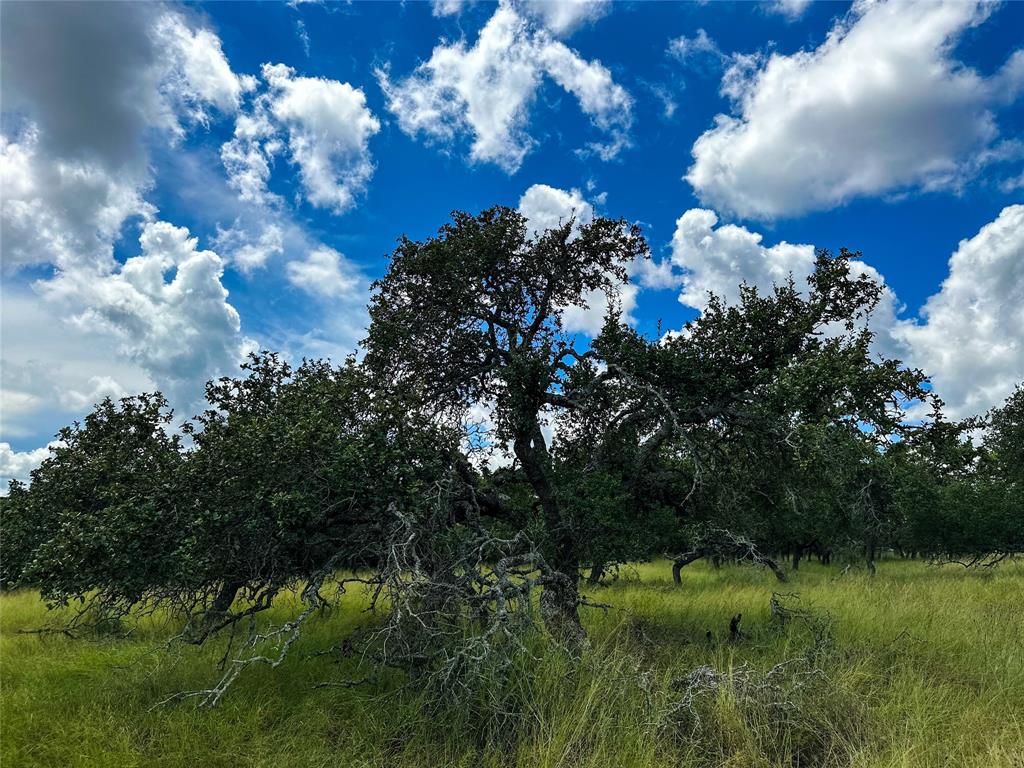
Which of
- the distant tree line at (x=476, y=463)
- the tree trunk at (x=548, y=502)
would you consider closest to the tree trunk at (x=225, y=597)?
the distant tree line at (x=476, y=463)

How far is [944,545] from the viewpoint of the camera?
32.5 m

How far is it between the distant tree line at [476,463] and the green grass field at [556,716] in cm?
82

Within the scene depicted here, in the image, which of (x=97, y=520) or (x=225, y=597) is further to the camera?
(x=225, y=597)

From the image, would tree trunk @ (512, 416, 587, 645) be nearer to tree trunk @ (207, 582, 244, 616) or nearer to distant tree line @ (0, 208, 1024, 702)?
distant tree line @ (0, 208, 1024, 702)

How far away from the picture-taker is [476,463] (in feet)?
35.6

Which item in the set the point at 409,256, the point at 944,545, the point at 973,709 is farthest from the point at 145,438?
the point at 944,545

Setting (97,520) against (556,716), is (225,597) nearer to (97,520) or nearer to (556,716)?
(97,520)

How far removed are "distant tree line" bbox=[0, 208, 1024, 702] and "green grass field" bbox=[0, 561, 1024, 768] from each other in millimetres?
816

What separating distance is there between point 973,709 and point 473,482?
7.89 metres

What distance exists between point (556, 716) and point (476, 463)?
16.7ft

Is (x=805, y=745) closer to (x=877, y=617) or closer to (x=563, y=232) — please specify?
(x=877, y=617)

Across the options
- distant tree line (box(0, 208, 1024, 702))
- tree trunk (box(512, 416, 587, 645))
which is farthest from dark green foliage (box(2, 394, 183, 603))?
tree trunk (box(512, 416, 587, 645))

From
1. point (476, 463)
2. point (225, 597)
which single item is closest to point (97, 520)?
point (225, 597)

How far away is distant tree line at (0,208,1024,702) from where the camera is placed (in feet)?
25.1
